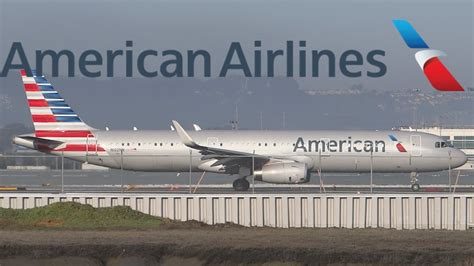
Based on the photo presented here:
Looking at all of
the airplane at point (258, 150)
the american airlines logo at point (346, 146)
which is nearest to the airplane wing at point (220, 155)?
the airplane at point (258, 150)

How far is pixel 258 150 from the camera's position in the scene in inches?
2076

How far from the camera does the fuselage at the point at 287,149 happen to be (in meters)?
51.1

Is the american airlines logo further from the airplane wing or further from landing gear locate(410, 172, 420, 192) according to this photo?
the airplane wing

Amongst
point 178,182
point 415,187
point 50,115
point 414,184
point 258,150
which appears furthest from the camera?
point 50,115

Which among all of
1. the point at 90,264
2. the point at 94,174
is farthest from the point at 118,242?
the point at 94,174

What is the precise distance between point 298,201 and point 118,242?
9133 millimetres

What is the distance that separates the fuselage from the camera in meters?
51.1

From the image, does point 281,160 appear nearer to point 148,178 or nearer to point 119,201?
Answer: point 148,178

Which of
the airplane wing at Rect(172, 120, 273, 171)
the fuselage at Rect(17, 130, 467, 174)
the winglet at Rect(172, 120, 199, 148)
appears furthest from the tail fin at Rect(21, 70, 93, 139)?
the airplane wing at Rect(172, 120, 273, 171)

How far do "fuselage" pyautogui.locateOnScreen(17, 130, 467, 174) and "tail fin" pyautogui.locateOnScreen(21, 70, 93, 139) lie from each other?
838 mm

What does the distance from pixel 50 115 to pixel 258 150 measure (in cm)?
1121

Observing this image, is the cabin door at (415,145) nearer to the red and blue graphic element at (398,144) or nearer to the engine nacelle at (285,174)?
the red and blue graphic element at (398,144)

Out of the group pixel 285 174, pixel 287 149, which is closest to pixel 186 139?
pixel 285 174

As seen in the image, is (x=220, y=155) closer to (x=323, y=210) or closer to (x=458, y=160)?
(x=458, y=160)
